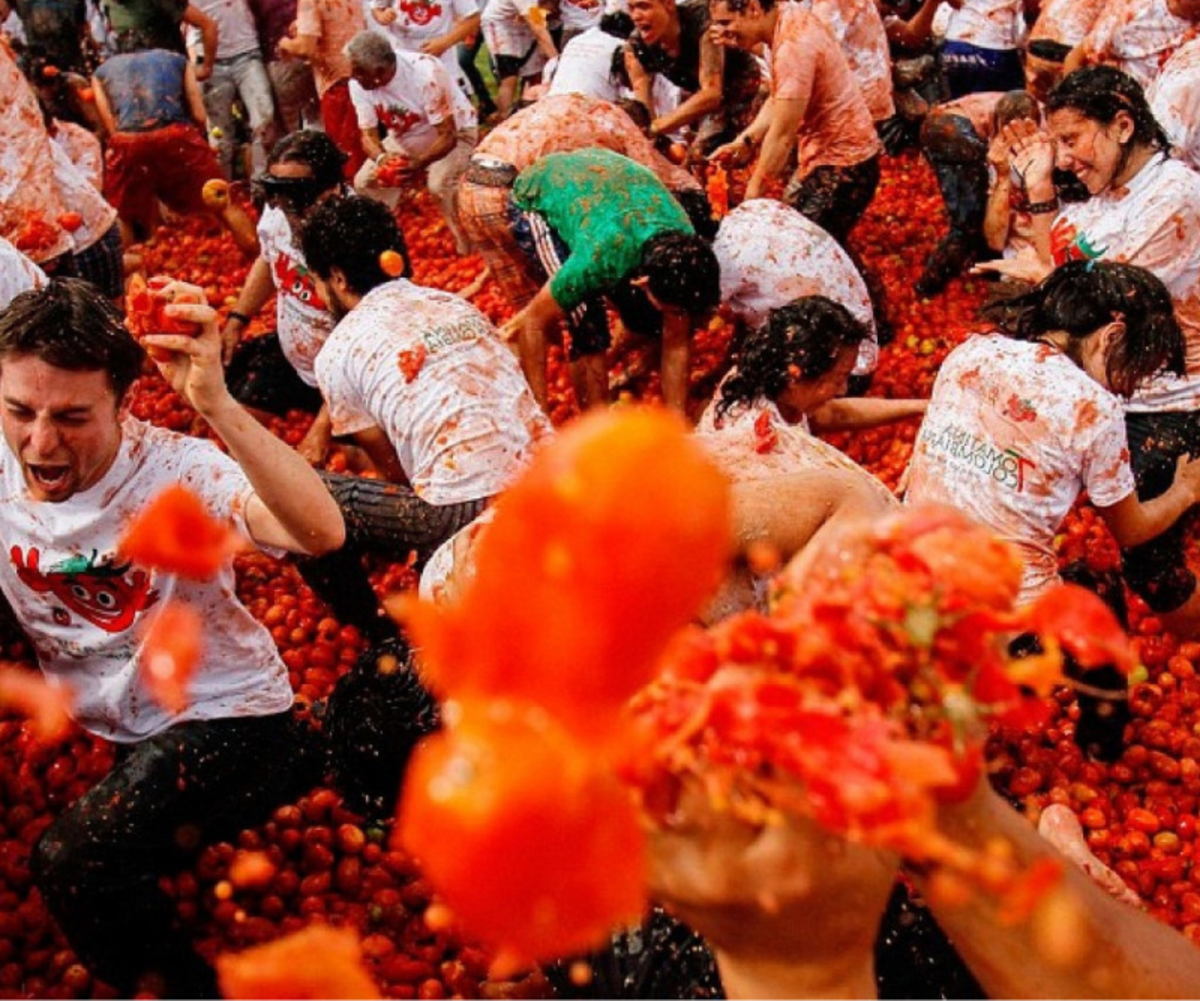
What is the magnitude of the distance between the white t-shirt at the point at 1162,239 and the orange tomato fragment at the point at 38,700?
3196 millimetres

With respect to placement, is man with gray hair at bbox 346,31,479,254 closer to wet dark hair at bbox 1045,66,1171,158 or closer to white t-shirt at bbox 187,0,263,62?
white t-shirt at bbox 187,0,263,62

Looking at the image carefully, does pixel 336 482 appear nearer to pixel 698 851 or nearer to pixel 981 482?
pixel 981 482

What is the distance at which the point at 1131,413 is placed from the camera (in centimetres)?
416

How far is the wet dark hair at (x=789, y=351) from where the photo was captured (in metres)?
3.97

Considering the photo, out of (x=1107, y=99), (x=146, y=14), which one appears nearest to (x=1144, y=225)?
(x=1107, y=99)

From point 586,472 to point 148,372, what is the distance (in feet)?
16.1

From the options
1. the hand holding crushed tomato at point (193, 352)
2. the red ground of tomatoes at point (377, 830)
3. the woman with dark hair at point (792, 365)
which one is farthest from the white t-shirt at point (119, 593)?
the woman with dark hair at point (792, 365)

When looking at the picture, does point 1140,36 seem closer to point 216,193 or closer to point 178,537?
point 216,193

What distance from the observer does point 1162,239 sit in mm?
4066

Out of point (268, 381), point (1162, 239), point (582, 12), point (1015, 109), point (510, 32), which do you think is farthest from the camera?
point (510, 32)

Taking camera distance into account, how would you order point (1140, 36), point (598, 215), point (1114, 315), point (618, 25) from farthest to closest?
point (618, 25)
point (1140, 36)
point (598, 215)
point (1114, 315)

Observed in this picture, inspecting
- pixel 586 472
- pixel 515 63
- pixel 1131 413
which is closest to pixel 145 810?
pixel 586 472

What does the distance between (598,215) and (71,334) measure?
251 centimetres

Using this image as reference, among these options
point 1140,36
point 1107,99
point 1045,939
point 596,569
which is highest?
point 596,569
